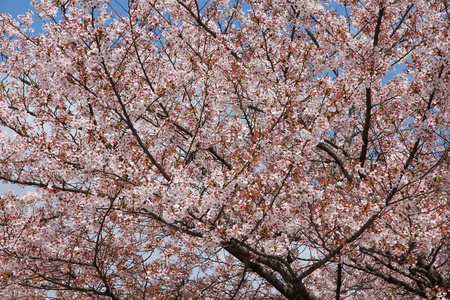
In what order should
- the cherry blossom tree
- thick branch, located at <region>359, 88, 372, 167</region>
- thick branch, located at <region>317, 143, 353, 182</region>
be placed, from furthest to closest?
thick branch, located at <region>317, 143, 353, 182</region> < thick branch, located at <region>359, 88, 372, 167</region> < the cherry blossom tree

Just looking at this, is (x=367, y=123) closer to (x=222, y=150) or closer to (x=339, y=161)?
(x=339, y=161)

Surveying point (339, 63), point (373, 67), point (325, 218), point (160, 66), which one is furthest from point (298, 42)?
point (325, 218)

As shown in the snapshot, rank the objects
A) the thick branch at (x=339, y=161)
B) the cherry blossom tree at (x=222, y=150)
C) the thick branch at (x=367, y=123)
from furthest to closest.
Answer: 1. the thick branch at (x=339, y=161)
2. the thick branch at (x=367, y=123)
3. the cherry blossom tree at (x=222, y=150)

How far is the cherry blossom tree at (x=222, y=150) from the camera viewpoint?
19.6 feet

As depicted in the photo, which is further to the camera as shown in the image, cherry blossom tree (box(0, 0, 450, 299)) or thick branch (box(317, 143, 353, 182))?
thick branch (box(317, 143, 353, 182))

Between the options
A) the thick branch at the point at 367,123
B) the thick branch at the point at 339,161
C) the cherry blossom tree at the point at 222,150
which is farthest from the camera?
the thick branch at the point at 339,161

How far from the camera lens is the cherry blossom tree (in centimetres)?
596

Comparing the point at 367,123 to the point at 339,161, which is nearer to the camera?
the point at 367,123

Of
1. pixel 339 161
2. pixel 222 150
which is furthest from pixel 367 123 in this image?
pixel 222 150

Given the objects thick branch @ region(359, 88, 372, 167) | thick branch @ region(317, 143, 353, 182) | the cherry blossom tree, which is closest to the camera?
the cherry blossom tree

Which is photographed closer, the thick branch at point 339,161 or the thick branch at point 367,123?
the thick branch at point 367,123

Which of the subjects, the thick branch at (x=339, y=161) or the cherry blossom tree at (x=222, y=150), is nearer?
the cherry blossom tree at (x=222, y=150)

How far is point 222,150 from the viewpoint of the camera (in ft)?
24.8

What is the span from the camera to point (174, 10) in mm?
10203
